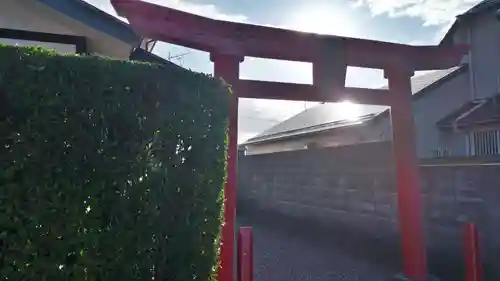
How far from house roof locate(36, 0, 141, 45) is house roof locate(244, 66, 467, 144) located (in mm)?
6749

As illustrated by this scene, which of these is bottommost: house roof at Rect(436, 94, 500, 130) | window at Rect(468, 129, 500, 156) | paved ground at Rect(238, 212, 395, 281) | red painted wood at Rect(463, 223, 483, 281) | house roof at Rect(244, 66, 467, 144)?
paved ground at Rect(238, 212, 395, 281)

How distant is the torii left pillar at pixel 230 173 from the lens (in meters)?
4.21

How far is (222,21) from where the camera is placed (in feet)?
14.6

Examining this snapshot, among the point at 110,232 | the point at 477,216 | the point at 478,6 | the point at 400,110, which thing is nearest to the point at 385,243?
the point at 477,216

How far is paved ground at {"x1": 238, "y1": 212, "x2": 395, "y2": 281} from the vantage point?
A: 5.80 metres

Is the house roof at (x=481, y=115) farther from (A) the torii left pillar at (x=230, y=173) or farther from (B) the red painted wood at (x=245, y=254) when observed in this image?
(B) the red painted wood at (x=245, y=254)

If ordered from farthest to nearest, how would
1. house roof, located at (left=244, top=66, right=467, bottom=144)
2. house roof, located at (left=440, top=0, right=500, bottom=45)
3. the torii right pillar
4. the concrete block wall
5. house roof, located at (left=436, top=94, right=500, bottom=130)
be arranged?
1. house roof, located at (left=244, top=66, right=467, bottom=144)
2. house roof, located at (left=440, top=0, right=500, bottom=45)
3. house roof, located at (left=436, top=94, right=500, bottom=130)
4. the concrete block wall
5. the torii right pillar

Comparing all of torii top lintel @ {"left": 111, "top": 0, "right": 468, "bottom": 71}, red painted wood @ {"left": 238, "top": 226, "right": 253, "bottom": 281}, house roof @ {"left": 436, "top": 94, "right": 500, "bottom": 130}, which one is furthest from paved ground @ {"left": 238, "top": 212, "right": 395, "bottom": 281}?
house roof @ {"left": 436, "top": 94, "right": 500, "bottom": 130}

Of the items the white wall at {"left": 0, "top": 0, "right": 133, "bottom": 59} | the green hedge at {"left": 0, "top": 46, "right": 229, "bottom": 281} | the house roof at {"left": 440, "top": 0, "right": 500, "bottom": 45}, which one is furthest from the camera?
the house roof at {"left": 440, "top": 0, "right": 500, "bottom": 45}

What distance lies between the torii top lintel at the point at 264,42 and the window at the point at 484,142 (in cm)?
520

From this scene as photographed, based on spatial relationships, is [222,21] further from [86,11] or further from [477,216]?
[477,216]

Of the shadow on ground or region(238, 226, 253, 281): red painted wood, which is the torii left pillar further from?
the shadow on ground

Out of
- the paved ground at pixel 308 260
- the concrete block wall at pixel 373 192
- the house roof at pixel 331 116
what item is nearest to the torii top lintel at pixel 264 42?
the concrete block wall at pixel 373 192

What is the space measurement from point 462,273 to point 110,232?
4.94 m
